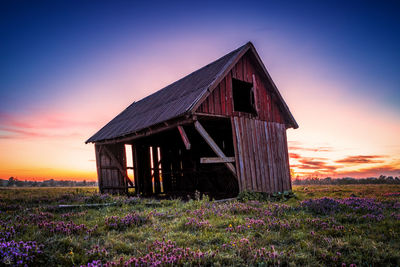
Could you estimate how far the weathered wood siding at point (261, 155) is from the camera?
41.4 feet

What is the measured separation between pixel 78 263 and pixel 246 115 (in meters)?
11.1

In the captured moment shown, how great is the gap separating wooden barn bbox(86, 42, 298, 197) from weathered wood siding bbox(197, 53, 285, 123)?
0.04 m

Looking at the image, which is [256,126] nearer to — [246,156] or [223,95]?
[246,156]

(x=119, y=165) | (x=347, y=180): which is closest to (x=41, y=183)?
(x=119, y=165)

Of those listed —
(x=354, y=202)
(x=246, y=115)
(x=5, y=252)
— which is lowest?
(x=354, y=202)

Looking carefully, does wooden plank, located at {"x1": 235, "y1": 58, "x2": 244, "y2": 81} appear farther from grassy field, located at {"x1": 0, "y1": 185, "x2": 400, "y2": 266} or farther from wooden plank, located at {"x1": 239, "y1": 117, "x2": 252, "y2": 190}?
grassy field, located at {"x1": 0, "y1": 185, "x2": 400, "y2": 266}

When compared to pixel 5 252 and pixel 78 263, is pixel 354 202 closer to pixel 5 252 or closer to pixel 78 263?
pixel 78 263

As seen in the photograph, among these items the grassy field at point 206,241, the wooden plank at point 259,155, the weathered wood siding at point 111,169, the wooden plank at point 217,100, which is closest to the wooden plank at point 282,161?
the wooden plank at point 259,155

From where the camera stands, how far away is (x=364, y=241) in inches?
180

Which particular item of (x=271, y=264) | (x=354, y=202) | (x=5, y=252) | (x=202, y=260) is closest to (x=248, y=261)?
(x=271, y=264)

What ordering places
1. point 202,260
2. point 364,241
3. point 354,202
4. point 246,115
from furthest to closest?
point 246,115 < point 354,202 < point 364,241 < point 202,260

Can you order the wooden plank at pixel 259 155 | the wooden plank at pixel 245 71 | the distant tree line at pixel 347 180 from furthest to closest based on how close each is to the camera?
1. the distant tree line at pixel 347 180
2. the wooden plank at pixel 245 71
3. the wooden plank at pixel 259 155

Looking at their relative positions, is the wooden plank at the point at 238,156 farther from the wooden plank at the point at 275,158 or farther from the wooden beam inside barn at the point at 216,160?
the wooden plank at the point at 275,158

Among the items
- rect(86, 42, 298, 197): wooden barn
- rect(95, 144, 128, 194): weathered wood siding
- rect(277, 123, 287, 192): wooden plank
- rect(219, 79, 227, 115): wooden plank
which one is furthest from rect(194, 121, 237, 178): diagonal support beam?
rect(95, 144, 128, 194): weathered wood siding
